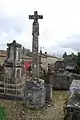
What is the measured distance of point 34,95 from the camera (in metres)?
12.0

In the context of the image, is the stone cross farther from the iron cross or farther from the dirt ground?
the dirt ground

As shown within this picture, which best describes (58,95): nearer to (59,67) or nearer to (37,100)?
(37,100)

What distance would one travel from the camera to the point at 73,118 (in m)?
5.80

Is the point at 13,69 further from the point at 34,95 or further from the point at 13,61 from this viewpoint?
the point at 34,95

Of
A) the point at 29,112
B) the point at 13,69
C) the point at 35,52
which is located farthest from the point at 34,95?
the point at 13,69

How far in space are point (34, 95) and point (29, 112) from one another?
110cm

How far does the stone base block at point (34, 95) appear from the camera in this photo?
11938 mm

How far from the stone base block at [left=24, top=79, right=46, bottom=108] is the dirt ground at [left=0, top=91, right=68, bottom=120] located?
1.23ft

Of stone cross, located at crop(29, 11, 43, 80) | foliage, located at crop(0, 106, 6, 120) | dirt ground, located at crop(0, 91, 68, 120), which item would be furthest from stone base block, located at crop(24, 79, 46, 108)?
foliage, located at crop(0, 106, 6, 120)

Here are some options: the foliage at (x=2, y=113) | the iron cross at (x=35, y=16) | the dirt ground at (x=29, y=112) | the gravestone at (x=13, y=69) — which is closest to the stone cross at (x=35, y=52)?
the iron cross at (x=35, y=16)

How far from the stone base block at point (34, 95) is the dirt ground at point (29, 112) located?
374 mm

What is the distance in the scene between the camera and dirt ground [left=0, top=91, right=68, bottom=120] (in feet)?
34.0

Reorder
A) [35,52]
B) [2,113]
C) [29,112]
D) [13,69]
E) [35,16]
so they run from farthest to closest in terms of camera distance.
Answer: [13,69], [35,16], [35,52], [29,112], [2,113]

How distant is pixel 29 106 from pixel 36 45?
3.33 meters
